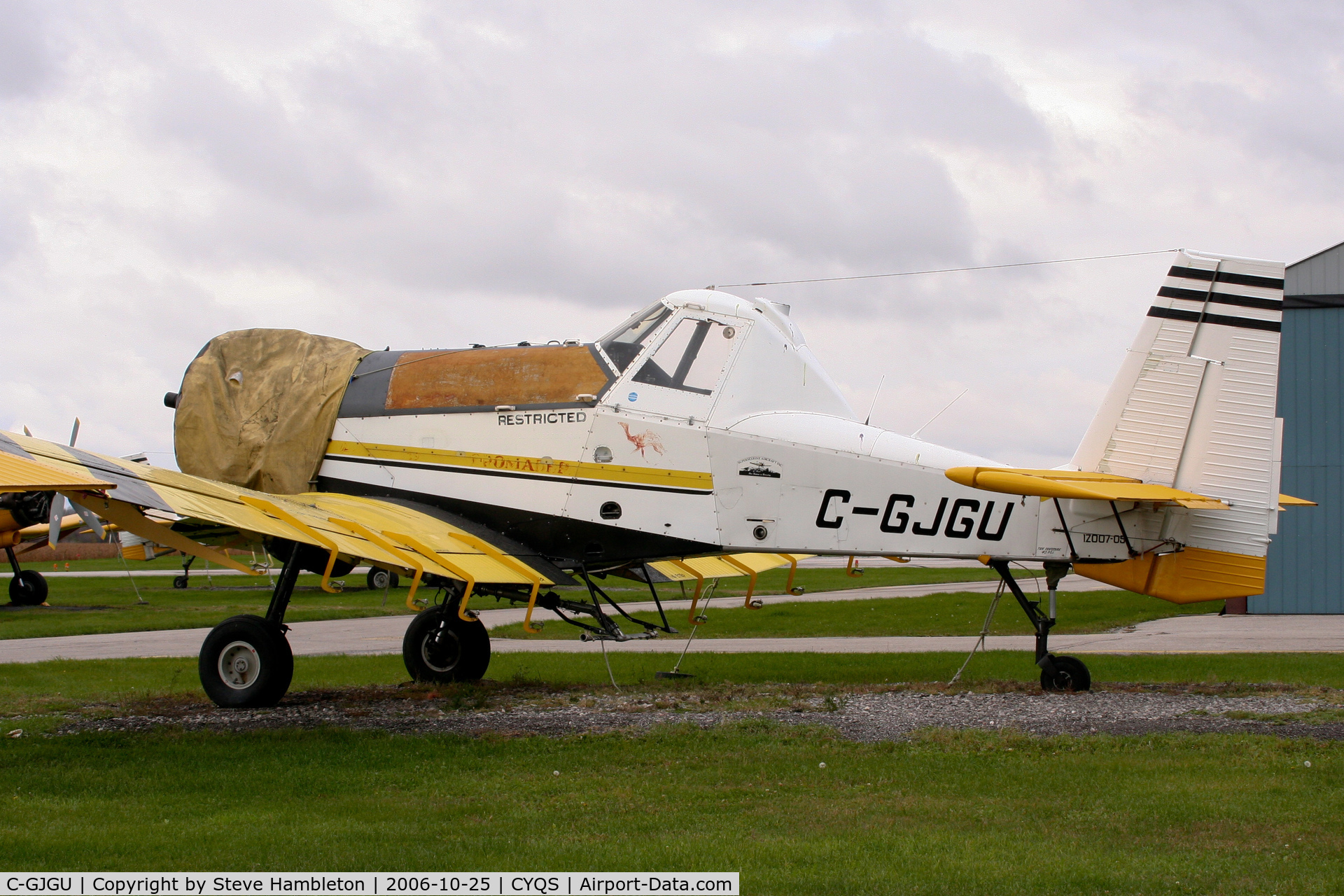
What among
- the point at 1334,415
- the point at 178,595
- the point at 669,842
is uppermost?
the point at 1334,415

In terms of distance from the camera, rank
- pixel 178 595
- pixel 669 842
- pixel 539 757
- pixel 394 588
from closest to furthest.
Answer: pixel 669 842, pixel 539 757, pixel 178 595, pixel 394 588

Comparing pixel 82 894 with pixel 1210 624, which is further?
pixel 1210 624

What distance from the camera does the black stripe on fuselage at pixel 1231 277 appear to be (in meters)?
10.7

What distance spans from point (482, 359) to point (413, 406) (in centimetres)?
85

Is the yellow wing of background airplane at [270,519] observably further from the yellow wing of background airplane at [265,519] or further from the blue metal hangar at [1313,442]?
the blue metal hangar at [1313,442]

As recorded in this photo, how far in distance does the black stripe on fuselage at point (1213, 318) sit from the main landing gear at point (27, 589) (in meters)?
27.3

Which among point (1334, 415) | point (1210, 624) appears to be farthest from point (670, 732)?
point (1334, 415)

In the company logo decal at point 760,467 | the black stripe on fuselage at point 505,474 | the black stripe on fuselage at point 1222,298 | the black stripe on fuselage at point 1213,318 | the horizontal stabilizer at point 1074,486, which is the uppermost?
the black stripe on fuselage at point 1222,298

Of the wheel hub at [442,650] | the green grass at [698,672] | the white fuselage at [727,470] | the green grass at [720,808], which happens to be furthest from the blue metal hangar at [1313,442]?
the wheel hub at [442,650]

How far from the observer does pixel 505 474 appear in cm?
1123

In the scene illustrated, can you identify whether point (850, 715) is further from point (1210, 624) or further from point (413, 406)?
point (1210, 624)

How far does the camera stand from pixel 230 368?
1187 cm

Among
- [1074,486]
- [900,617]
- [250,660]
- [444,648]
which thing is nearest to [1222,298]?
[1074,486]
